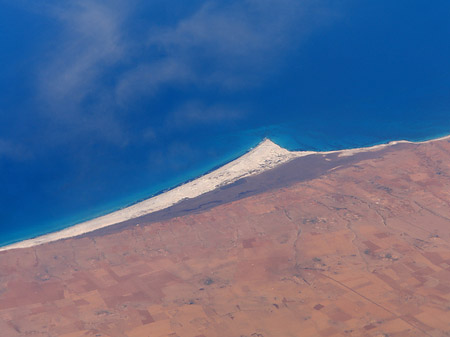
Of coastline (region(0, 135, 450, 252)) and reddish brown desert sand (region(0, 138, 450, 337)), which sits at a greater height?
coastline (region(0, 135, 450, 252))

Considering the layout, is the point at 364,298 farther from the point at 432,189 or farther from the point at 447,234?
the point at 432,189

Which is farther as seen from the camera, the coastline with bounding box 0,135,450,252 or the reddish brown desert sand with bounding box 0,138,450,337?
the coastline with bounding box 0,135,450,252

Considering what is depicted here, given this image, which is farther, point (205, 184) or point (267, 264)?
point (205, 184)

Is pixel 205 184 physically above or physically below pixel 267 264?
above

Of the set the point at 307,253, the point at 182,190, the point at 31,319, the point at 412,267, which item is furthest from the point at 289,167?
the point at 31,319
